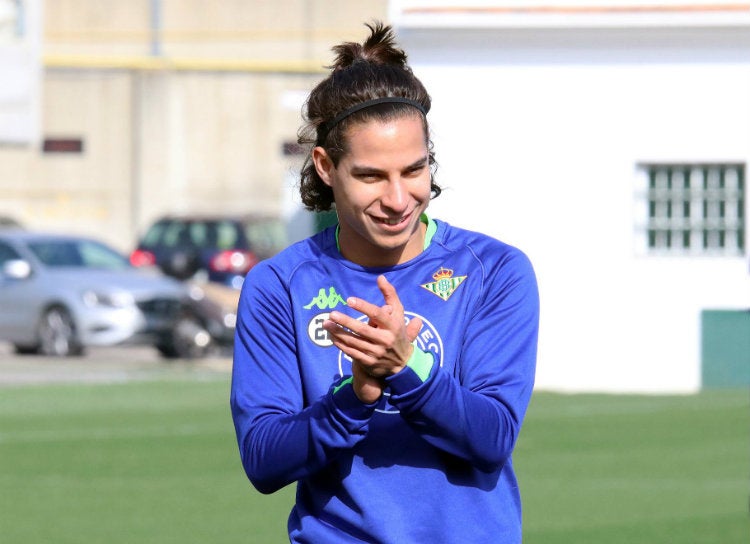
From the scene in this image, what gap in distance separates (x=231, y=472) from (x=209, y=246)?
59.8ft

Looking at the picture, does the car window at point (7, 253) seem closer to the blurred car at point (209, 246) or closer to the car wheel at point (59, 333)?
the car wheel at point (59, 333)

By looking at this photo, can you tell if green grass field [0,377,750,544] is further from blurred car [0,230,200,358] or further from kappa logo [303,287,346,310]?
kappa logo [303,287,346,310]

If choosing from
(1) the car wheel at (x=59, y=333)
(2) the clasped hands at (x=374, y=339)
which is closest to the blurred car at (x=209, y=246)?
(1) the car wheel at (x=59, y=333)

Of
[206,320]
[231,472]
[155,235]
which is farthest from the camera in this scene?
[155,235]

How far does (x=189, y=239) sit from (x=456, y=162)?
9780 millimetres

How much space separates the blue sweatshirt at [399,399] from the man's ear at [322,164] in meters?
0.13

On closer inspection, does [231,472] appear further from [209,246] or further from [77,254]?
[209,246]

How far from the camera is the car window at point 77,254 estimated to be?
23.8m

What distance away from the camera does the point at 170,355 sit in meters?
23.9

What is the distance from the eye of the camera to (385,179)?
3.33 metres

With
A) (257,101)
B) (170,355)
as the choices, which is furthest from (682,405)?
(257,101)

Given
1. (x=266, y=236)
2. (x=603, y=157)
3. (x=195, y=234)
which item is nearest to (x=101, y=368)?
(x=603, y=157)

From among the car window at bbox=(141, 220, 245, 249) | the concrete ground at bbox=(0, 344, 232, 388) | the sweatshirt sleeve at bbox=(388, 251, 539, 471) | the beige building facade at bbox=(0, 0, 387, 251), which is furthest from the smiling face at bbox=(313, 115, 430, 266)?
the beige building facade at bbox=(0, 0, 387, 251)

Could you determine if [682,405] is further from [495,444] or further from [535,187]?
[495,444]
